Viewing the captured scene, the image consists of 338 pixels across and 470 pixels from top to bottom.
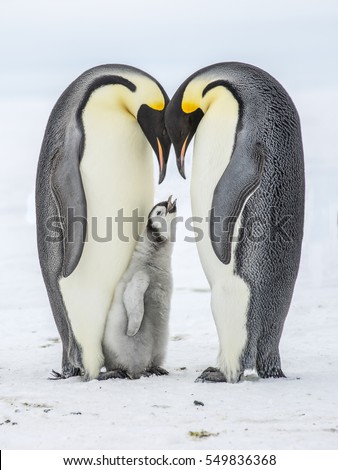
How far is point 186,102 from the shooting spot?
427 centimetres

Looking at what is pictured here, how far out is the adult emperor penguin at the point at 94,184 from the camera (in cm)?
430

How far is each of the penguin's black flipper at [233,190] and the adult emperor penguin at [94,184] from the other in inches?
14.4

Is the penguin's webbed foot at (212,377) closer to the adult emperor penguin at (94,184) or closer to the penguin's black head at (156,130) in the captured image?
the adult emperor penguin at (94,184)

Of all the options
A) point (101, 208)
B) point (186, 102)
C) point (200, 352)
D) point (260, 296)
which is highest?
point (186, 102)

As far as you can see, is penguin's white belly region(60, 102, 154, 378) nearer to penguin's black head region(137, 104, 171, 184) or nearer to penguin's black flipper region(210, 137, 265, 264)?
penguin's black head region(137, 104, 171, 184)

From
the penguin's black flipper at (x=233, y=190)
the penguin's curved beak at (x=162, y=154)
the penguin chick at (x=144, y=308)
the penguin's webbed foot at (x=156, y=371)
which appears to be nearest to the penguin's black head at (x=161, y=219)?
the penguin chick at (x=144, y=308)

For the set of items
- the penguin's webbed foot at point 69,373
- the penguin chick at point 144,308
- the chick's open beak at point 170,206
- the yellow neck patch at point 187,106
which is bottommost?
the penguin's webbed foot at point 69,373

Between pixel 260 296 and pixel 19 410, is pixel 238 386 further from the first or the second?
pixel 19 410

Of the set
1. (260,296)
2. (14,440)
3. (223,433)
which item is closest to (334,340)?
(260,296)

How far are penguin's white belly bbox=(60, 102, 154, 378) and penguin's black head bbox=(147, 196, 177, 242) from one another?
9 cm

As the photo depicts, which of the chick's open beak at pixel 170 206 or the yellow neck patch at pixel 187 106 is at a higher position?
the yellow neck patch at pixel 187 106

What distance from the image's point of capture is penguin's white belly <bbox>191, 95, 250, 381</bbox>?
13.8 feet

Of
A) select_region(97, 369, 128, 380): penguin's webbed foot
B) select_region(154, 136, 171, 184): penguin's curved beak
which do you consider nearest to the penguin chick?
select_region(97, 369, 128, 380): penguin's webbed foot

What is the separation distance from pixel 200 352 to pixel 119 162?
53.2 inches
